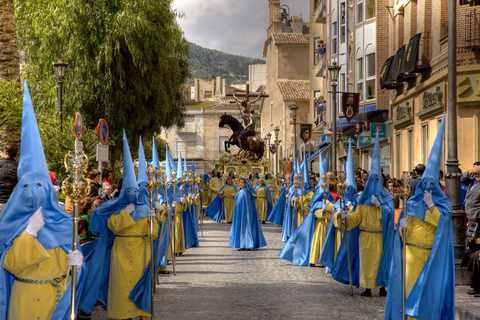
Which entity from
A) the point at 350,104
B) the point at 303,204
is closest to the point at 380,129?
the point at 350,104

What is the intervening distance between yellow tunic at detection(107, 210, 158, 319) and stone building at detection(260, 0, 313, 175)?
157ft

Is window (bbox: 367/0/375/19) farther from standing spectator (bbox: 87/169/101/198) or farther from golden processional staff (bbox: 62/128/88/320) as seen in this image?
golden processional staff (bbox: 62/128/88/320)

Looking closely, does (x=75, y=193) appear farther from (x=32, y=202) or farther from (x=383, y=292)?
(x=383, y=292)

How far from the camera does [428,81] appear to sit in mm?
19844

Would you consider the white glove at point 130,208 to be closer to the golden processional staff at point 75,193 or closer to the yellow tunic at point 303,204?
→ the golden processional staff at point 75,193

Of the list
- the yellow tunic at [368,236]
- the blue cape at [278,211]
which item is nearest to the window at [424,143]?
the blue cape at [278,211]

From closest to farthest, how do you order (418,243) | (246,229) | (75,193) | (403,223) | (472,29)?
1. (75,193)
2. (403,223)
3. (418,243)
4. (246,229)
5. (472,29)

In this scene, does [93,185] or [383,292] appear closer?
[383,292]

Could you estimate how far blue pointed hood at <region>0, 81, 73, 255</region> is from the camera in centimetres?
537

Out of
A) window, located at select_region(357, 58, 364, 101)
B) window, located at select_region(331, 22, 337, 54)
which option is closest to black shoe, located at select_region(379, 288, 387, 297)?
window, located at select_region(357, 58, 364, 101)

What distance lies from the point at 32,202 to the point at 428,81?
1662cm

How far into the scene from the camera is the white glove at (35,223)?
17.3 feet

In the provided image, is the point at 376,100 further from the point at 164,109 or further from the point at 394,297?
the point at 394,297

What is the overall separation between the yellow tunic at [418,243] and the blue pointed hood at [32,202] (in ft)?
12.8
